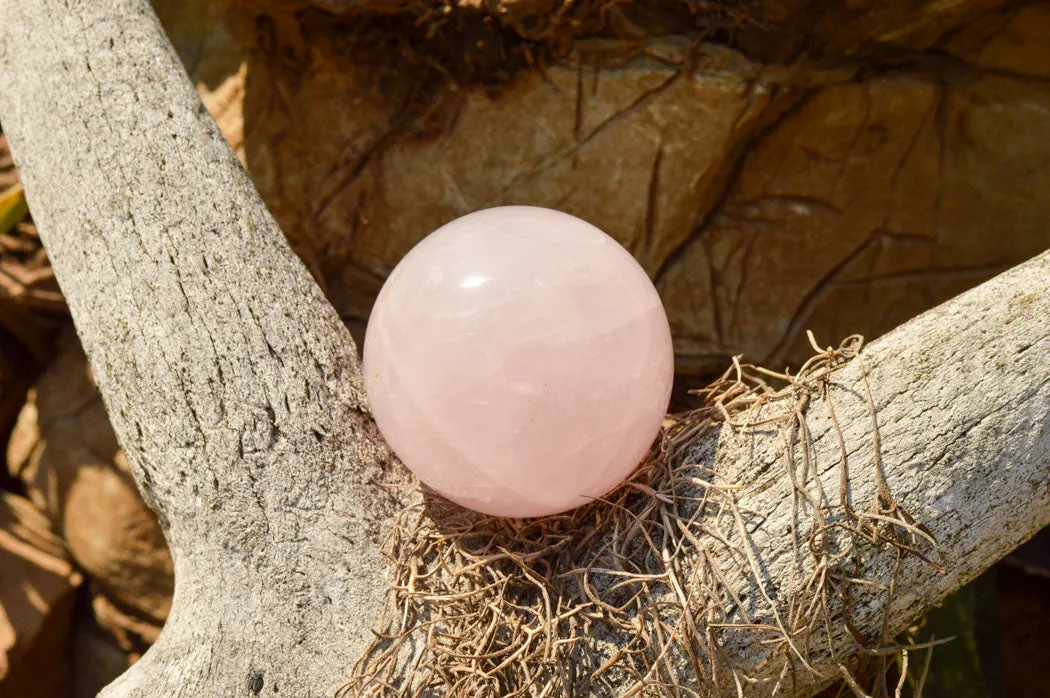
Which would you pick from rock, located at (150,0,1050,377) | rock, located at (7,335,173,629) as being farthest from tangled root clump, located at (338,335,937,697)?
rock, located at (7,335,173,629)

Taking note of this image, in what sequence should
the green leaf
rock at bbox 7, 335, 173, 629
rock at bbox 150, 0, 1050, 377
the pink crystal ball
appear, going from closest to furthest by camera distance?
the pink crystal ball → rock at bbox 150, 0, 1050, 377 → the green leaf → rock at bbox 7, 335, 173, 629

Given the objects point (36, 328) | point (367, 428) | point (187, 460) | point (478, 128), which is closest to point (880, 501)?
point (367, 428)

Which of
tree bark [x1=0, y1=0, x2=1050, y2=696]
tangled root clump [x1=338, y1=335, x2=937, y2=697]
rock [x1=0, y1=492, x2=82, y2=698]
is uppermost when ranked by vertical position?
tree bark [x1=0, y1=0, x2=1050, y2=696]

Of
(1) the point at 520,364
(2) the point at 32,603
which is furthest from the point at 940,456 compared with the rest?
(2) the point at 32,603

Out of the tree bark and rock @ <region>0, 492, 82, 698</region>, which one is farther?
rock @ <region>0, 492, 82, 698</region>

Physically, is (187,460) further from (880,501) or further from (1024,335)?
(1024,335)

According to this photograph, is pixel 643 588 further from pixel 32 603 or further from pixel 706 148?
pixel 32 603

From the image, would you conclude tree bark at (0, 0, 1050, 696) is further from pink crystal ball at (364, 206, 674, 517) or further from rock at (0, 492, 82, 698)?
rock at (0, 492, 82, 698)

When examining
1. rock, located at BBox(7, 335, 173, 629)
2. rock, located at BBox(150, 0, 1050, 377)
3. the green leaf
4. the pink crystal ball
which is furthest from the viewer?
rock, located at BBox(7, 335, 173, 629)
